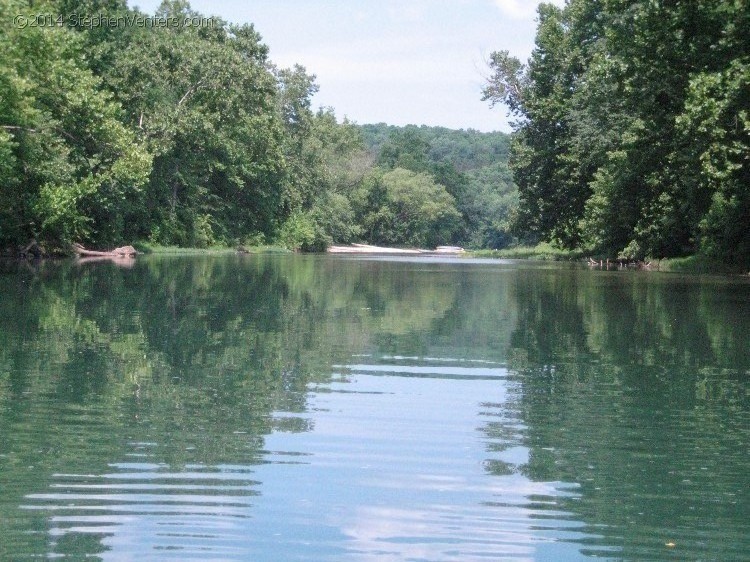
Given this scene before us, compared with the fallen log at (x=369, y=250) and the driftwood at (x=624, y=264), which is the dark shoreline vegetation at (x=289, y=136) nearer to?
the driftwood at (x=624, y=264)

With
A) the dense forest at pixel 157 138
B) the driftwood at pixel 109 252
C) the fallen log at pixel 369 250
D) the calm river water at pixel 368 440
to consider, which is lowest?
the calm river water at pixel 368 440

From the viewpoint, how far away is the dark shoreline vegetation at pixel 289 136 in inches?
1293

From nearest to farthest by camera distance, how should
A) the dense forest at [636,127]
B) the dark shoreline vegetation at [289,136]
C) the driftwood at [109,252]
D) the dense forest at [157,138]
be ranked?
the dense forest at [636,127] → the dark shoreline vegetation at [289,136] → the dense forest at [157,138] → the driftwood at [109,252]

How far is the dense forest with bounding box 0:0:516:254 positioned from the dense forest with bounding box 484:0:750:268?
708 inches

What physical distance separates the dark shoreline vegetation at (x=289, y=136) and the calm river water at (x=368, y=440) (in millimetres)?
17087

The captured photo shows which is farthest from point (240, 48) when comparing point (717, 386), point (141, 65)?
point (717, 386)

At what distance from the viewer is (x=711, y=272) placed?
147 feet

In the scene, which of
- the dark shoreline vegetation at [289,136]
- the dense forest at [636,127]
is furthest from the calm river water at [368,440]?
the dark shoreline vegetation at [289,136]

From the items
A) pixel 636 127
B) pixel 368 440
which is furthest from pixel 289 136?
pixel 368 440

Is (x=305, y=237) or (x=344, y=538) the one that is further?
(x=305, y=237)

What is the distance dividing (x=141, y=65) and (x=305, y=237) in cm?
3677

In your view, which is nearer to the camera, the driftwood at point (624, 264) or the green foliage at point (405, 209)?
→ the driftwood at point (624, 264)

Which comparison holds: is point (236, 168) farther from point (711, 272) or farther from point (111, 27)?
point (711, 272)

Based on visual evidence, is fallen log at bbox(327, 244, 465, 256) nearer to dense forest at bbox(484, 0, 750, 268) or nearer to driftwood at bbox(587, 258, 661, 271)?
dense forest at bbox(484, 0, 750, 268)
